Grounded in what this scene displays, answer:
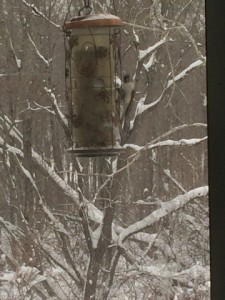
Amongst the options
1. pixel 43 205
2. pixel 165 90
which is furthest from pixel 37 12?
pixel 43 205

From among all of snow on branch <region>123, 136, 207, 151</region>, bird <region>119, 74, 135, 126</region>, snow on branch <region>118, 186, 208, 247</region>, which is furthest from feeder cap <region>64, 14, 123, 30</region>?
snow on branch <region>118, 186, 208, 247</region>

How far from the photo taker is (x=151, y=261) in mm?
1831

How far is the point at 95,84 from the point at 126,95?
0.28 metres

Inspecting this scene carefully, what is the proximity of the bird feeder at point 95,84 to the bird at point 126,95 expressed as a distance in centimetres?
15

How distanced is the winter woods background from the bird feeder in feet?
1.15

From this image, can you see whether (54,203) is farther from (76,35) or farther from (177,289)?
(76,35)

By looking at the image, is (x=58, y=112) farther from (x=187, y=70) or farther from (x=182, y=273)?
(x=182, y=273)

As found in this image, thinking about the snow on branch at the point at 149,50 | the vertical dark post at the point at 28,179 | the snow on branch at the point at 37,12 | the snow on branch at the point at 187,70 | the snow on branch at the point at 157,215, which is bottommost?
the snow on branch at the point at 157,215

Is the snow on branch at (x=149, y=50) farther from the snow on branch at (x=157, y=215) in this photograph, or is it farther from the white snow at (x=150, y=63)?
the snow on branch at (x=157, y=215)

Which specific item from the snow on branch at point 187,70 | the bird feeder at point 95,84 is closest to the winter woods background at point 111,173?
the snow on branch at point 187,70

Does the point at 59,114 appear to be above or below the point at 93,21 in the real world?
below

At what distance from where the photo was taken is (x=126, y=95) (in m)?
1.57

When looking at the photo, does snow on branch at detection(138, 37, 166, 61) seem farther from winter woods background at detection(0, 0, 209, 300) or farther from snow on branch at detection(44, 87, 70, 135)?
snow on branch at detection(44, 87, 70, 135)

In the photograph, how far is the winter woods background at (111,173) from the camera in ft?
5.69
